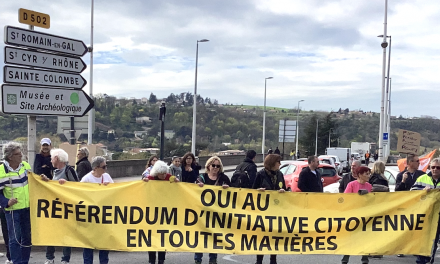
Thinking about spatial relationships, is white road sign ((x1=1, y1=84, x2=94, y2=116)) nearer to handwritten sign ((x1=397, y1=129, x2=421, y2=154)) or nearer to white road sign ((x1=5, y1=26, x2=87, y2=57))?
white road sign ((x1=5, y1=26, x2=87, y2=57))

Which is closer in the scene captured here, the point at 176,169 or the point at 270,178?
the point at 270,178

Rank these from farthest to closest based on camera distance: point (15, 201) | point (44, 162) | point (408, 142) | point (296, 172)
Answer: point (296, 172)
point (408, 142)
point (44, 162)
point (15, 201)

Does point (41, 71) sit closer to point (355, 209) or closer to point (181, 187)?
point (181, 187)

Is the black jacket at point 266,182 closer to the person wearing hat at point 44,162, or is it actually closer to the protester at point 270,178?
the protester at point 270,178

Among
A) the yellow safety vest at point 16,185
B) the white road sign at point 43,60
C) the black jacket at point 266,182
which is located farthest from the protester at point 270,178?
the white road sign at point 43,60

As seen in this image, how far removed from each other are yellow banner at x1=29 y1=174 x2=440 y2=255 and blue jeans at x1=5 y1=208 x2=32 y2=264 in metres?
0.11

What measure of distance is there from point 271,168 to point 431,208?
233cm

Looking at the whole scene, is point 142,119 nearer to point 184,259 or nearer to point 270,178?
point 184,259

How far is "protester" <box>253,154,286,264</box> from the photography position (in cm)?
669

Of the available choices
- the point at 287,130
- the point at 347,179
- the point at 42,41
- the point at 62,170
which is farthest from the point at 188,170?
the point at 287,130

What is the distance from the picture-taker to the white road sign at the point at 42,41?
714cm

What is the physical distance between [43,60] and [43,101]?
0.67 m

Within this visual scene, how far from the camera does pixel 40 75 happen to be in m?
7.52

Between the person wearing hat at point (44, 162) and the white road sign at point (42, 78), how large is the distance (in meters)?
0.99
